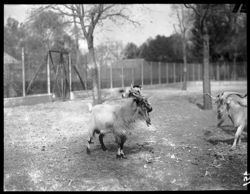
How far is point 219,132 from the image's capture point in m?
8.91

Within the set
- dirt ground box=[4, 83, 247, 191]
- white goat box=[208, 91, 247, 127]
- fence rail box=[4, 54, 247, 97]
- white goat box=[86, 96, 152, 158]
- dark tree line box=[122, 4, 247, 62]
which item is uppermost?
dark tree line box=[122, 4, 247, 62]

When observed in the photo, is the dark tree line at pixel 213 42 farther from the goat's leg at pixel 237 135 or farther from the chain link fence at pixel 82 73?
the goat's leg at pixel 237 135

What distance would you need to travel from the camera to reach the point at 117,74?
854 inches

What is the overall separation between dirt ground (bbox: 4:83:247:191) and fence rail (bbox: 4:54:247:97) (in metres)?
1.40

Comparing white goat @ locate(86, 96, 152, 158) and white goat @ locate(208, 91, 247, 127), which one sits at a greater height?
white goat @ locate(208, 91, 247, 127)

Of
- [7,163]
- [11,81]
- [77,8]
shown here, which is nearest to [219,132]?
[77,8]

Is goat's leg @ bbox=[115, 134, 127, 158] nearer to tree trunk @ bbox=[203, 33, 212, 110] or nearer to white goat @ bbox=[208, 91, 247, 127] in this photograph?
white goat @ bbox=[208, 91, 247, 127]

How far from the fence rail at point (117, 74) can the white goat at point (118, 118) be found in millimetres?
3764

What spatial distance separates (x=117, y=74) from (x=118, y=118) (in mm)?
15107

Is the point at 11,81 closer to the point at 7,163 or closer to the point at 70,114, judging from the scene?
the point at 70,114

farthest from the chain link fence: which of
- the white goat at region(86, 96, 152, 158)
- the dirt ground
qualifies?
the white goat at region(86, 96, 152, 158)

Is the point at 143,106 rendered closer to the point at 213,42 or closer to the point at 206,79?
the point at 206,79

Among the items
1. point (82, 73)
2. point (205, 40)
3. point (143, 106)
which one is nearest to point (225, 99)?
point (143, 106)

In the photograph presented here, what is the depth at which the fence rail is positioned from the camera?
32.5 feet
